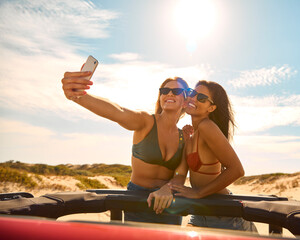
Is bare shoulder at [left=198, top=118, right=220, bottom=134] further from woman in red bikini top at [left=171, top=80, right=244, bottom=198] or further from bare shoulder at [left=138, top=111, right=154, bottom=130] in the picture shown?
bare shoulder at [left=138, top=111, right=154, bottom=130]

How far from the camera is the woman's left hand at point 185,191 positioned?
2.46 meters

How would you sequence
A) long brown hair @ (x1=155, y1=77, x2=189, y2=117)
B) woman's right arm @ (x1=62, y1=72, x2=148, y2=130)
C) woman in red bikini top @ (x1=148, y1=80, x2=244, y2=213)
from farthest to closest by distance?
long brown hair @ (x1=155, y1=77, x2=189, y2=117) < woman in red bikini top @ (x1=148, y1=80, x2=244, y2=213) < woman's right arm @ (x1=62, y1=72, x2=148, y2=130)

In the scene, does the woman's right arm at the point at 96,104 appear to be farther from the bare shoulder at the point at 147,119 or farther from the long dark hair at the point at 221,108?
the long dark hair at the point at 221,108

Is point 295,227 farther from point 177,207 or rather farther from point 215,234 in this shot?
point 215,234

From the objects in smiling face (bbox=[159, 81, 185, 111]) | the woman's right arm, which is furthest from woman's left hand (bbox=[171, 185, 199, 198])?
smiling face (bbox=[159, 81, 185, 111])

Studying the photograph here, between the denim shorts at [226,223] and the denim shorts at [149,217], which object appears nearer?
the denim shorts at [226,223]

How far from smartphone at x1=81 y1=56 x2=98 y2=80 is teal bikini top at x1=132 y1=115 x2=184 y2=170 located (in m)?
1.21

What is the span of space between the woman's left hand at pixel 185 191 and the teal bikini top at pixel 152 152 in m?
0.47

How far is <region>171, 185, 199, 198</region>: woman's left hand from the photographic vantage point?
2455 millimetres

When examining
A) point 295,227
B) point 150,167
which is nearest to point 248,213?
point 295,227

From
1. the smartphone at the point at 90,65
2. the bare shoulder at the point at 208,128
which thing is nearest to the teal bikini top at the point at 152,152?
the bare shoulder at the point at 208,128

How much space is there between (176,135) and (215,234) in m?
2.40

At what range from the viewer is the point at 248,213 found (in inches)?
89.9

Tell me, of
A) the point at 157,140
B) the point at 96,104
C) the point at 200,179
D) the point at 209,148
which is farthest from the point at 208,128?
the point at 96,104
